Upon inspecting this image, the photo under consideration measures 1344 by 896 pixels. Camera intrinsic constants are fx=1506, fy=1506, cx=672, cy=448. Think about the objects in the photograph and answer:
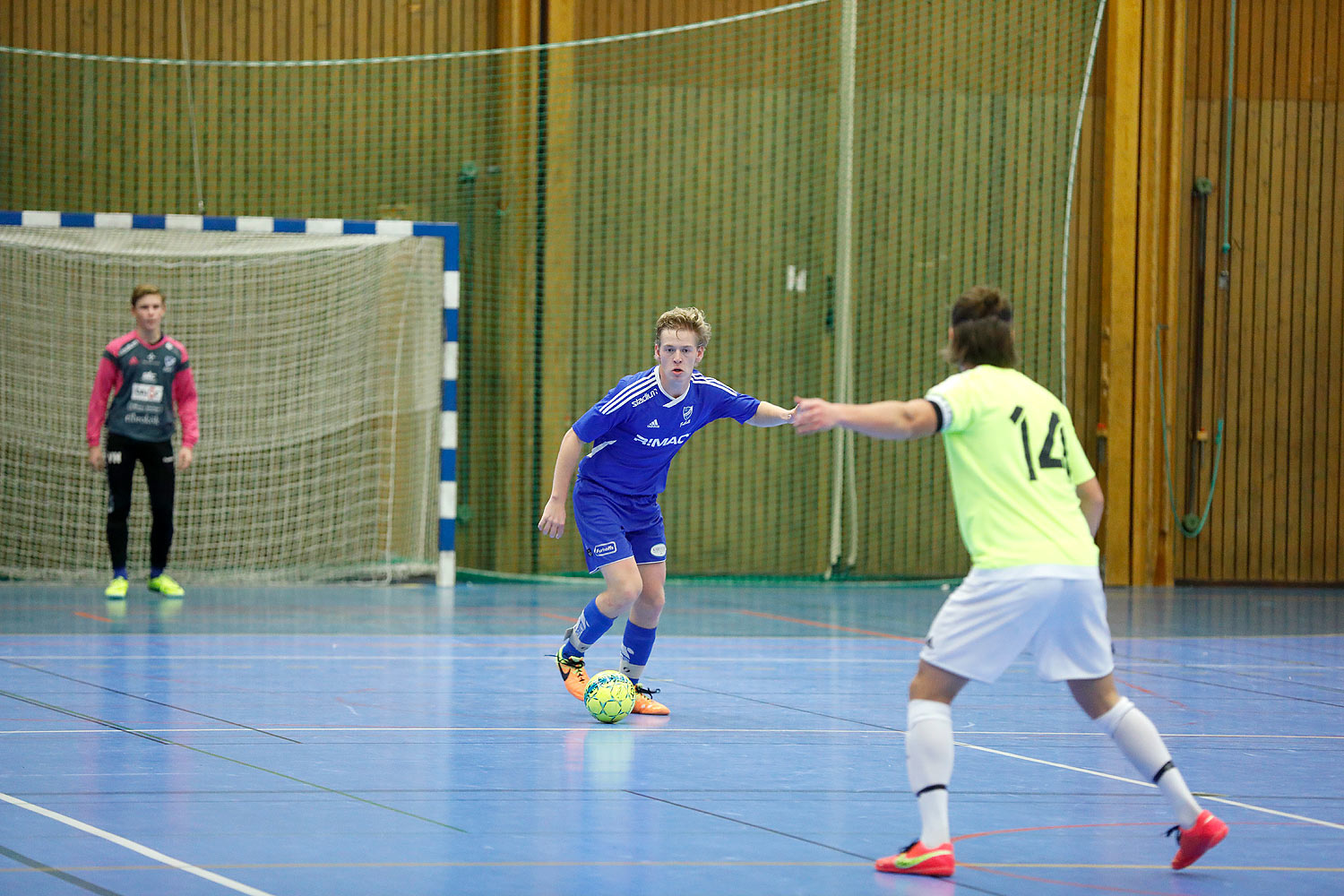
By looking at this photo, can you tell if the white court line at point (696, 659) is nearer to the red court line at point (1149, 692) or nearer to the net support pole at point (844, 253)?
the red court line at point (1149, 692)

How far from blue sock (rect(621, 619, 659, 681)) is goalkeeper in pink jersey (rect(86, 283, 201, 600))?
541 centimetres

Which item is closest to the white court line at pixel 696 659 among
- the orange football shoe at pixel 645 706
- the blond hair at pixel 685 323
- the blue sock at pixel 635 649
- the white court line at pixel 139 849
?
the blue sock at pixel 635 649

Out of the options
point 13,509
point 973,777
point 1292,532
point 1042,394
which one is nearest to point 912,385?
point 1292,532

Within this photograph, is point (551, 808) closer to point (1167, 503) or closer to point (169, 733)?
point (169, 733)

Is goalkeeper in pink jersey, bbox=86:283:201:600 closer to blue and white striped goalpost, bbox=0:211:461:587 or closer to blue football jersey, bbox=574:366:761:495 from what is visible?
blue and white striped goalpost, bbox=0:211:461:587

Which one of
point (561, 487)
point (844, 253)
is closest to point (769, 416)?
point (561, 487)

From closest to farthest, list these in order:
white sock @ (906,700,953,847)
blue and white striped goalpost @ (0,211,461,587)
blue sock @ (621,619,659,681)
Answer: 1. white sock @ (906,700,953,847)
2. blue sock @ (621,619,659,681)
3. blue and white striped goalpost @ (0,211,461,587)

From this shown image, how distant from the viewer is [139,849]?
3.96 metres

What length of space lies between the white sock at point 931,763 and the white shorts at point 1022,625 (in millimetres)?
129

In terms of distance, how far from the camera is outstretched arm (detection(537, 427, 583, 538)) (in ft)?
19.8

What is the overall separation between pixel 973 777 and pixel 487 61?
10277 millimetres

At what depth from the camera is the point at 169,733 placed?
5.75 meters

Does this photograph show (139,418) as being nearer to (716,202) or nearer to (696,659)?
(696,659)

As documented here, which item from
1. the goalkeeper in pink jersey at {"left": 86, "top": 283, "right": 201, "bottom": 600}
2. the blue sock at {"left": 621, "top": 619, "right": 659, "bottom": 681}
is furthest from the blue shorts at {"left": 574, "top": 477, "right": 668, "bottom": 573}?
the goalkeeper in pink jersey at {"left": 86, "top": 283, "right": 201, "bottom": 600}
